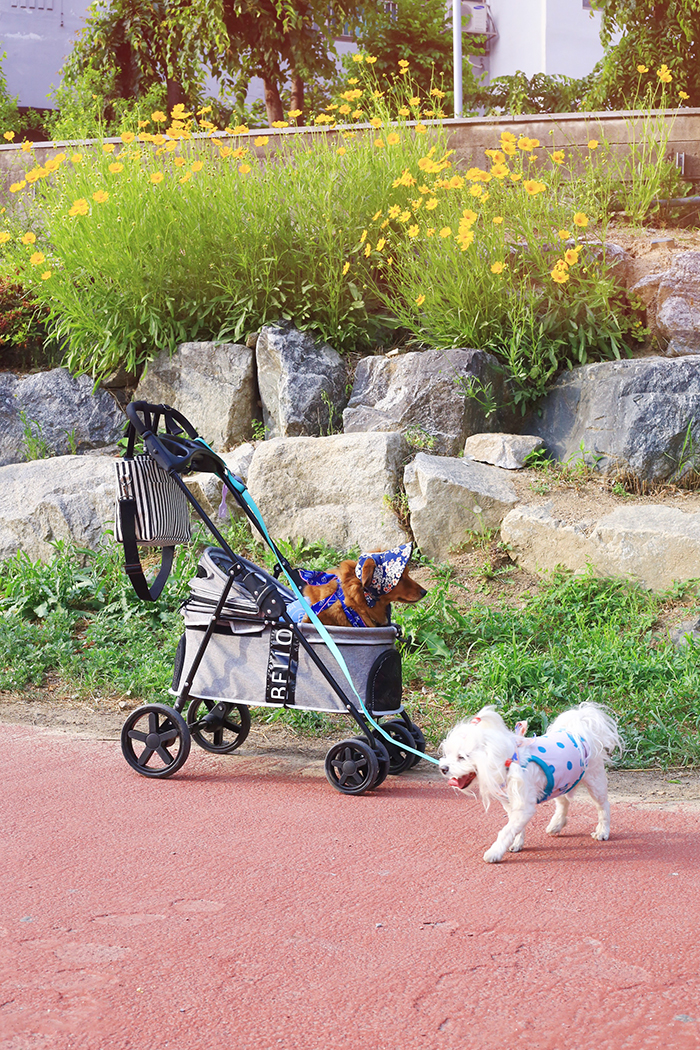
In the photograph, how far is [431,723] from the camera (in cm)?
449

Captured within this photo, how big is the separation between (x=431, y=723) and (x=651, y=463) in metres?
2.59

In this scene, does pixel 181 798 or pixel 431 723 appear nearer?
pixel 181 798

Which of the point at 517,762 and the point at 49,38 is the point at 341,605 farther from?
the point at 49,38

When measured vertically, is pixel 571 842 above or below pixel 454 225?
below

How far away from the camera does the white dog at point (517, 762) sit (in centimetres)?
310

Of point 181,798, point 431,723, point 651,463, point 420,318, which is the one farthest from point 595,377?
point 181,798

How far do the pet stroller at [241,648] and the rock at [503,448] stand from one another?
2.61 meters

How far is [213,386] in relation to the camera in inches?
289

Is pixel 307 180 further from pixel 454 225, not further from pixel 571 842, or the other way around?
pixel 571 842

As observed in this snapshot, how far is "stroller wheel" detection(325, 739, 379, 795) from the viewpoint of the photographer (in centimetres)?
371

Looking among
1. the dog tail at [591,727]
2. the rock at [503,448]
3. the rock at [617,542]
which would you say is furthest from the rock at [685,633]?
the rock at [503,448]

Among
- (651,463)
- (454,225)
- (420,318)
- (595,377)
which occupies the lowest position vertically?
(651,463)

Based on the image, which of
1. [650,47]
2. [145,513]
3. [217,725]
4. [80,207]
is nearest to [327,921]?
[217,725]

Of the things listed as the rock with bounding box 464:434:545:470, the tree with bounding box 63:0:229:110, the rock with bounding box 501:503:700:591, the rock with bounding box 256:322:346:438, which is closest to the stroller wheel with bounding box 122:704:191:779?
the rock with bounding box 501:503:700:591
